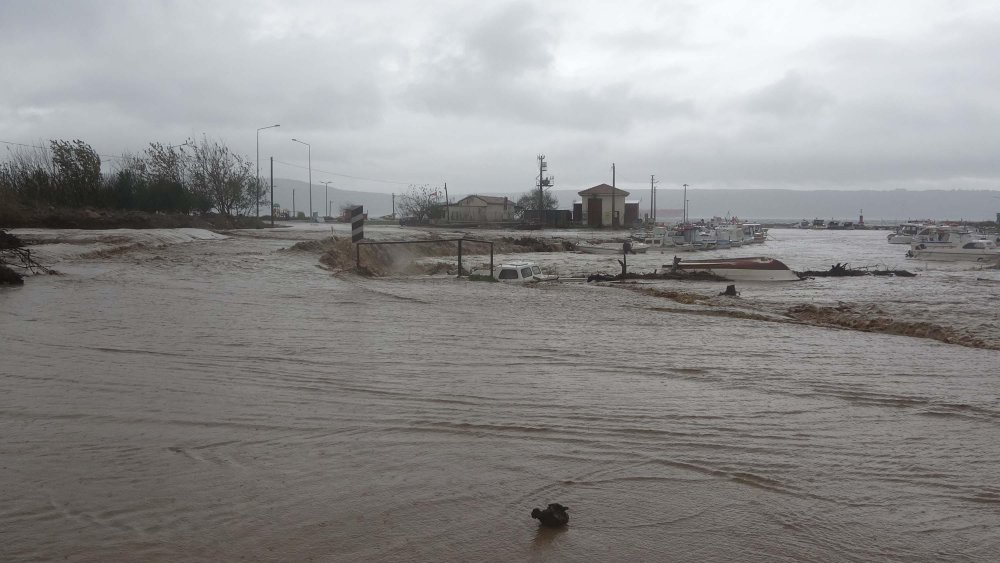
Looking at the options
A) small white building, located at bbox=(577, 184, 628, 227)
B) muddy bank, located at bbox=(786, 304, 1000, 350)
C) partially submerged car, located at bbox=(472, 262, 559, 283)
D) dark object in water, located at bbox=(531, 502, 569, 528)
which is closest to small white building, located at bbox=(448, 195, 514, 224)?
small white building, located at bbox=(577, 184, 628, 227)

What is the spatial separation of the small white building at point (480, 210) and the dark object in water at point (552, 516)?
100 meters

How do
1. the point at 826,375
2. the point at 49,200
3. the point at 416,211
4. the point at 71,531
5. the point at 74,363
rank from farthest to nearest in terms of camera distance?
the point at 416,211 → the point at 49,200 → the point at 826,375 → the point at 74,363 → the point at 71,531

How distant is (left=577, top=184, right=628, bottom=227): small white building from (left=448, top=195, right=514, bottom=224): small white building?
11.9 metres

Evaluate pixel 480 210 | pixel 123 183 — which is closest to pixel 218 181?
pixel 123 183

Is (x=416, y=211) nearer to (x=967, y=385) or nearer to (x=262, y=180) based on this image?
(x=262, y=180)

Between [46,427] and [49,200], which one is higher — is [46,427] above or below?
below

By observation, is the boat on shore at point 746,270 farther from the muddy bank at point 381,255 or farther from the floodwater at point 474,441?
the floodwater at point 474,441

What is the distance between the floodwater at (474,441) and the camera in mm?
4453

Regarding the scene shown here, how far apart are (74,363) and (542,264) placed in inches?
1258

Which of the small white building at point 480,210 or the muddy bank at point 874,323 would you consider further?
the small white building at point 480,210

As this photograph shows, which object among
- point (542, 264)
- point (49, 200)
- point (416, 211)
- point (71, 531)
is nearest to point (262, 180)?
point (416, 211)

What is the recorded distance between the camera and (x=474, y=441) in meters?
6.23

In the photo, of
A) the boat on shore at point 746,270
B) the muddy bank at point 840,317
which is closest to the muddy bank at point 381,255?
the muddy bank at point 840,317

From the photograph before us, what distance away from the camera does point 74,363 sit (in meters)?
8.66
